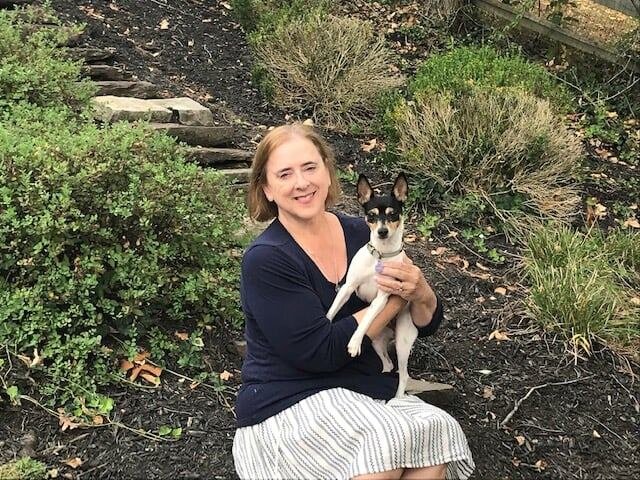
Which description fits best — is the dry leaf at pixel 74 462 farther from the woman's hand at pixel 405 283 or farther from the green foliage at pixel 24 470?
the woman's hand at pixel 405 283

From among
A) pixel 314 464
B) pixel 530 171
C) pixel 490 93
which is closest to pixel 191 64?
pixel 490 93

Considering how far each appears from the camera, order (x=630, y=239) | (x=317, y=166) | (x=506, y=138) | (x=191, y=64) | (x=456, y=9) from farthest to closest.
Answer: (x=456, y=9)
(x=191, y=64)
(x=506, y=138)
(x=630, y=239)
(x=317, y=166)

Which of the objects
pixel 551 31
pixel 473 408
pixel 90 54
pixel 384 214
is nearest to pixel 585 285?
pixel 473 408

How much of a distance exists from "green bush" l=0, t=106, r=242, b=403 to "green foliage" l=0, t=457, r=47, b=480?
0.39 metres

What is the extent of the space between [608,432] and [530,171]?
265cm

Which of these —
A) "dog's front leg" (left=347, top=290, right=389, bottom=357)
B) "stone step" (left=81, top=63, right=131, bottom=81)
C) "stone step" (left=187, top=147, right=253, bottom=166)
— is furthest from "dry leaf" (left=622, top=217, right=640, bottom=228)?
"stone step" (left=81, top=63, right=131, bottom=81)

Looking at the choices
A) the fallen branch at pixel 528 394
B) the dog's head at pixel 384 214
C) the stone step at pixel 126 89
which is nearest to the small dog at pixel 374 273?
the dog's head at pixel 384 214

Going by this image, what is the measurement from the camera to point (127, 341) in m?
3.59

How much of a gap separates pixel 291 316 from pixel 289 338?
7cm

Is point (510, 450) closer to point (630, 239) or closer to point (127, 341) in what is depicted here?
point (127, 341)

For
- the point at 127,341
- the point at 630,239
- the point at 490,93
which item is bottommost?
the point at 127,341

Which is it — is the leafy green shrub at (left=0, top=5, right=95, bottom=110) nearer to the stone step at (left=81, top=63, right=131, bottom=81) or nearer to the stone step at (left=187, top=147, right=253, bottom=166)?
the stone step at (left=81, top=63, right=131, bottom=81)

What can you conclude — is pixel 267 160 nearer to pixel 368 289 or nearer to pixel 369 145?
pixel 368 289

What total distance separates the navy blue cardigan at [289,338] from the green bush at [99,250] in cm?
105
